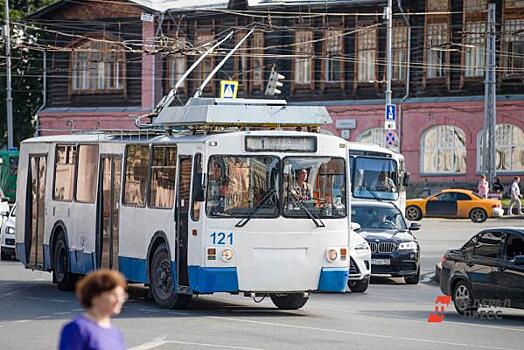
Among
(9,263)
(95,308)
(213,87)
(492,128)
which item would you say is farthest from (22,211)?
(213,87)

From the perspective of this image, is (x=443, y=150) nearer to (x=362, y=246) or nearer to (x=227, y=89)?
(x=227, y=89)

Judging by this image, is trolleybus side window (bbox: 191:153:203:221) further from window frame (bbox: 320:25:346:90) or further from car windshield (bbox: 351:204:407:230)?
window frame (bbox: 320:25:346:90)

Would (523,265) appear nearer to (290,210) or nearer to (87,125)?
(290,210)

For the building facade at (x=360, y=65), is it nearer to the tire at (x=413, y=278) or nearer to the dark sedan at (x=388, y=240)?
the dark sedan at (x=388, y=240)

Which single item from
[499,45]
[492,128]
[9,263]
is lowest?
[9,263]

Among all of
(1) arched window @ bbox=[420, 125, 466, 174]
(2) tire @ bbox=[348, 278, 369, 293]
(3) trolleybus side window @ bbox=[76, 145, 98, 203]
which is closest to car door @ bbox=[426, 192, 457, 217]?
(1) arched window @ bbox=[420, 125, 466, 174]

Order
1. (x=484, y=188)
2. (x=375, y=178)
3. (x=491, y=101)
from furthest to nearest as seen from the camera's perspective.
Answer: 1. (x=484, y=188)
2. (x=491, y=101)
3. (x=375, y=178)

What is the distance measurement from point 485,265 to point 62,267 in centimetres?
743

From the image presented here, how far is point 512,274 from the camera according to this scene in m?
18.4

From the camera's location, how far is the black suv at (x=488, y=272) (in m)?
18.4

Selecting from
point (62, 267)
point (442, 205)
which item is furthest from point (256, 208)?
point (442, 205)

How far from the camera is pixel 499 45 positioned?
58938mm

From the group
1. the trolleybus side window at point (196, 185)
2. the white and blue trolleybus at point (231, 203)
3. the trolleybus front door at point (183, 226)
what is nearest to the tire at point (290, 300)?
the white and blue trolleybus at point (231, 203)

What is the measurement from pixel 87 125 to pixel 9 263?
134ft
